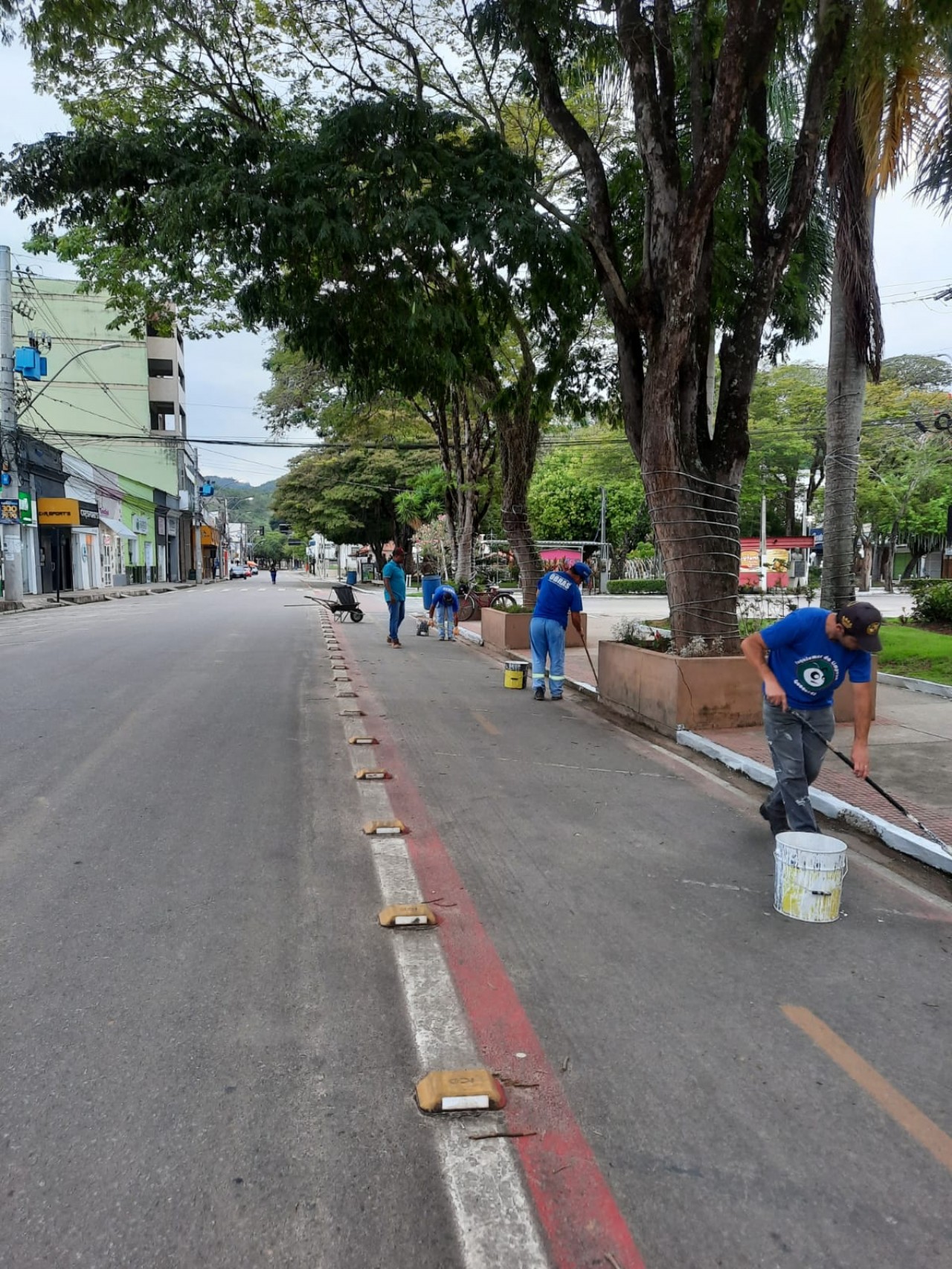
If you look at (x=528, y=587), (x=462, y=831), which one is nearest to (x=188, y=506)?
(x=528, y=587)

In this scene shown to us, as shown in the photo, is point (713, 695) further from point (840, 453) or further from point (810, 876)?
point (810, 876)

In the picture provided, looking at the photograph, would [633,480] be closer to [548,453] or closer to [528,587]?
[548,453]

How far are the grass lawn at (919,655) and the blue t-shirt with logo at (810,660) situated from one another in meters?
7.10

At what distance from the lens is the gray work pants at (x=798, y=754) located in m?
4.73

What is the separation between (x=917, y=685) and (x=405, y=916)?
8.90 m

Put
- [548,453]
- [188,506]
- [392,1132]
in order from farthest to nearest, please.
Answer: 1. [188,506]
2. [548,453]
3. [392,1132]

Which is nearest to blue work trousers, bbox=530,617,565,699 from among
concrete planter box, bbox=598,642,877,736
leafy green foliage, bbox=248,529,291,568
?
concrete planter box, bbox=598,642,877,736

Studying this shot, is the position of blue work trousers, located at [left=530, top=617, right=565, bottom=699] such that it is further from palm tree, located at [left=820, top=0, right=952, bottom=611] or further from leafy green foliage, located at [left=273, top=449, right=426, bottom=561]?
leafy green foliage, located at [left=273, top=449, right=426, bottom=561]

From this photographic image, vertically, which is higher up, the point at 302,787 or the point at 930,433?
the point at 930,433

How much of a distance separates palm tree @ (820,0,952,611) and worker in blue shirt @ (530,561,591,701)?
2.81 metres

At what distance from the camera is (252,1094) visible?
105 inches

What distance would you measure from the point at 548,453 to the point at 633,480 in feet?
22.2

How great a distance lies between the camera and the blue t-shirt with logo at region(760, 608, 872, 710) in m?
4.50

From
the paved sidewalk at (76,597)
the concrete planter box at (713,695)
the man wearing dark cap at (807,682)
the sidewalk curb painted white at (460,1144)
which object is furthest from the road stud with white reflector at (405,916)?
the paved sidewalk at (76,597)
